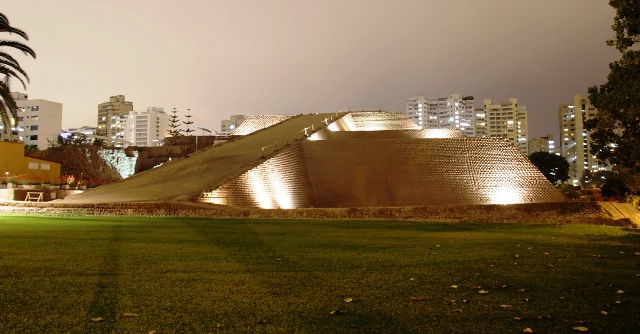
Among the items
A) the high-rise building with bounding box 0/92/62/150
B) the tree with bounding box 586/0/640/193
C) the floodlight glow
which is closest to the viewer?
the tree with bounding box 586/0/640/193

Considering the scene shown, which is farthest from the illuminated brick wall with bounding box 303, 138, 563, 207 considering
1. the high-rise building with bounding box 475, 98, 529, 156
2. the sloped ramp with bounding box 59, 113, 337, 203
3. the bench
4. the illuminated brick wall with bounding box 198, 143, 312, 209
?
the high-rise building with bounding box 475, 98, 529, 156

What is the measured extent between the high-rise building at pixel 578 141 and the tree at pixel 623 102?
7683cm

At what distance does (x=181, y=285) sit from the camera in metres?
4.69

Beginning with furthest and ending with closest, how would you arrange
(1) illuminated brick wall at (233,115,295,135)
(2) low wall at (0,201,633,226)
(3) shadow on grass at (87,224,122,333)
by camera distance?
(1) illuminated brick wall at (233,115,295,135) < (2) low wall at (0,201,633,226) < (3) shadow on grass at (87,224,122,333)

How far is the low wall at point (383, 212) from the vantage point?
13375 millimetres

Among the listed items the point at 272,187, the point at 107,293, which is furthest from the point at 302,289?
the point at 272,187

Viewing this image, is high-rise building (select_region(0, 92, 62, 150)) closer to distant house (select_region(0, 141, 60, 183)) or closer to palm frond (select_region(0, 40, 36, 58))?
distant house (select_region(0, 141, 60, 183))

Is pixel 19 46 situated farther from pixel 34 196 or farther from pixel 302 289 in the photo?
pixel 302 289

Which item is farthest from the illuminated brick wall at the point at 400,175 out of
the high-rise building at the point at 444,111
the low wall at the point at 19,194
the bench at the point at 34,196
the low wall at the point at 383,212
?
the high-rise building at the point at 444,111

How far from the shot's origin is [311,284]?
485 cm

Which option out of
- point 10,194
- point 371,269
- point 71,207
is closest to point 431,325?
point 371,269

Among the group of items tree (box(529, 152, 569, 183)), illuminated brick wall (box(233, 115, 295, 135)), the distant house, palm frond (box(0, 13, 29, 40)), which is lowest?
the distant house

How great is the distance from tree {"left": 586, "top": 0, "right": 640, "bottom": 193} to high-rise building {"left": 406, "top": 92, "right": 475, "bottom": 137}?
107 meters

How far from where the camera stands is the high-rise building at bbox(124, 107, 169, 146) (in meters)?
115
